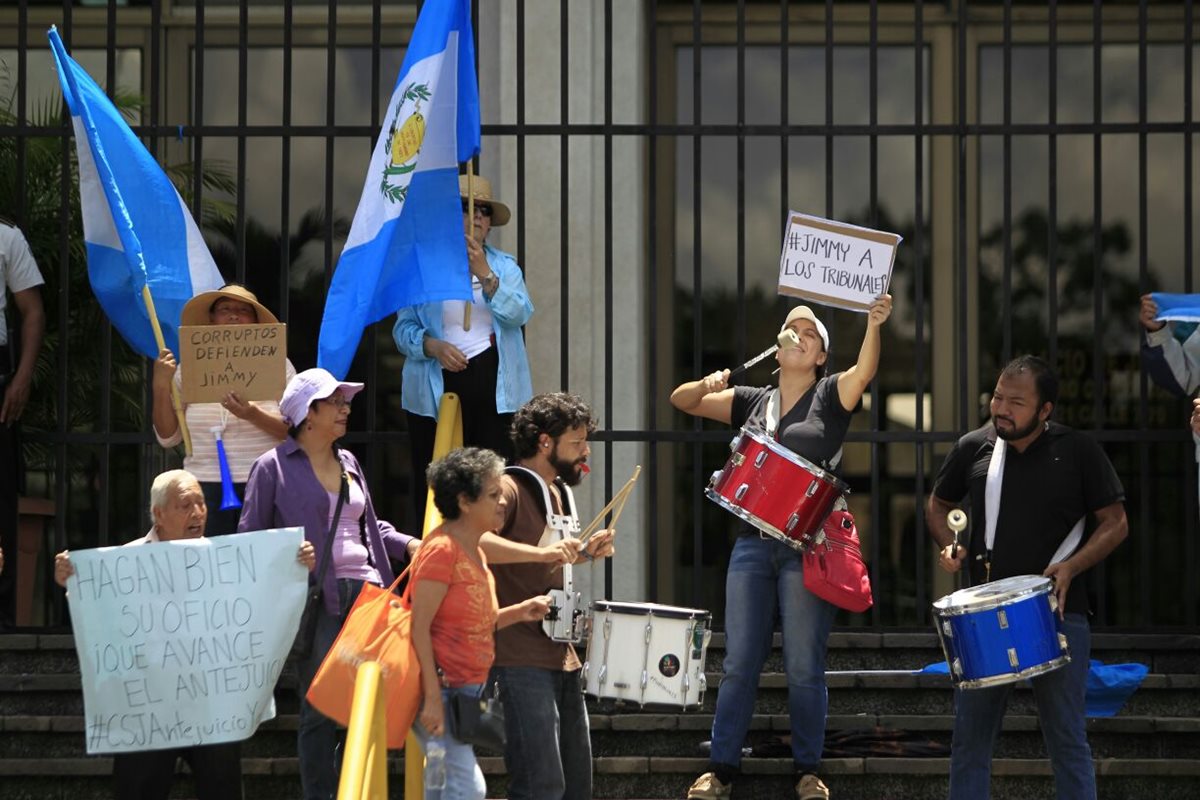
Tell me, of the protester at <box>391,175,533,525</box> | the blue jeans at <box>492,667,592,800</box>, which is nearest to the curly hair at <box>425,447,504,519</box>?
the blue jeans at <box>492,667,592,800</box>

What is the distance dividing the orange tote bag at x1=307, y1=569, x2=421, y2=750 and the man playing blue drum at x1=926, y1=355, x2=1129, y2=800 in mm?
2021

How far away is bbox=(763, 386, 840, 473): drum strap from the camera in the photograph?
8.05 metres

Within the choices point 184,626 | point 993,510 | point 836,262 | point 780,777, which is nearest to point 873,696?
point 780,777

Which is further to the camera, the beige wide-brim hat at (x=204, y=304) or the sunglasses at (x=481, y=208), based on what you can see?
the sunglasses at (x=481, y=208)

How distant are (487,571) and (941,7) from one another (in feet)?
21.1

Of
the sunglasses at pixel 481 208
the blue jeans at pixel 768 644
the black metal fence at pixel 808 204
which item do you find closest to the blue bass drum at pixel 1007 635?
the blue jeans at pixel 768 644

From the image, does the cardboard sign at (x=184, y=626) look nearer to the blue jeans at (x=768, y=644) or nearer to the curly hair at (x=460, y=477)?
the curly hair at (x=460, y=477)

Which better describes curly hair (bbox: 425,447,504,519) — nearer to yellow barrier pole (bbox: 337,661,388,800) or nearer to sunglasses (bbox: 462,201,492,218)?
yellow barrier pole (bbox: 337,661,388,800)

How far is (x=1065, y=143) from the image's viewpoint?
12.5 meters

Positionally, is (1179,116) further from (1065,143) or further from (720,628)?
(720,628)

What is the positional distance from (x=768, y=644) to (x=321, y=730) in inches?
67.2

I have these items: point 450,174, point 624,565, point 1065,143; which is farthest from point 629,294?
point 1065,143

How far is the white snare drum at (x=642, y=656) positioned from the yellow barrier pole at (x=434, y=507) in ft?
2.02

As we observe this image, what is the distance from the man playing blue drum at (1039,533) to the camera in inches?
294
